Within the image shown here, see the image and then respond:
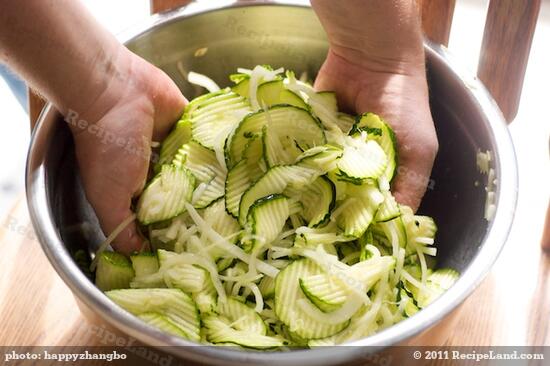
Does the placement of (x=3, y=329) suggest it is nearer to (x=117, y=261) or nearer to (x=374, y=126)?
(x=117, y=261)

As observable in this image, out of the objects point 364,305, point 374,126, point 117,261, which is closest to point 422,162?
point 374,126

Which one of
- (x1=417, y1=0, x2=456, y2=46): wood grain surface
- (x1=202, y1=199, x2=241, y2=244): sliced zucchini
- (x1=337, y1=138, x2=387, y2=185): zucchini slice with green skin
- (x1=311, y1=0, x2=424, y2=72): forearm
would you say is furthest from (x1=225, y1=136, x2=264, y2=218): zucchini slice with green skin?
(x1=417, y1=0, x2=456, y2=46): wood grain surface

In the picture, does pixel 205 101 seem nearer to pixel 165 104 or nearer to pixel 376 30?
pixel 165 104

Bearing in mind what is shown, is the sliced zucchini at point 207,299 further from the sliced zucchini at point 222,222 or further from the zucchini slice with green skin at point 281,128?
the zucchini slice with green skin at point 281,128

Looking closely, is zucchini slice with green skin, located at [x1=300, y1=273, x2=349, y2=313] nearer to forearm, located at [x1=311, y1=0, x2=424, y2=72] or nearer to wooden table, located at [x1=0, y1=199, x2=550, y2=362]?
wooden table, located at [x1=0, y1=199, x2=550, y2=362]

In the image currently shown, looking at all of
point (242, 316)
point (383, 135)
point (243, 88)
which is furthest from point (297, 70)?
point (242, 316)
